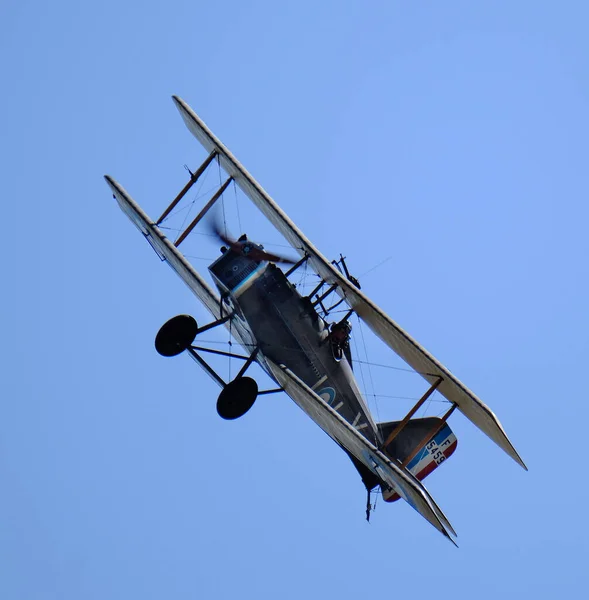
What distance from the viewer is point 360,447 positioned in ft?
65.8

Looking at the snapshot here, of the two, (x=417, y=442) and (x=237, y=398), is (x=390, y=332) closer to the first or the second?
(x=417, y=442)

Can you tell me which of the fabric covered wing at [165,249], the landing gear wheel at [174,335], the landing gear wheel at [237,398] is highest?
the fabric covered wing at [165,249]

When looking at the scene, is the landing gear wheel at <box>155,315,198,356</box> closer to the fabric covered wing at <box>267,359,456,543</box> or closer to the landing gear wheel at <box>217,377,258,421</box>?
the landing gear wheel at <box>217,377,258,421</box>

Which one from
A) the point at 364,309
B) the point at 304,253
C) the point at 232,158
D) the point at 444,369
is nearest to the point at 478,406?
the point at 444,369

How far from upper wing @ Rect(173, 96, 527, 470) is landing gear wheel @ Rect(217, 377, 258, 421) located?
2.05 m

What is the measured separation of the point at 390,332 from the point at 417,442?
2.33 metres

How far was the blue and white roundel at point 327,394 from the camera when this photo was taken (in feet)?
69.7

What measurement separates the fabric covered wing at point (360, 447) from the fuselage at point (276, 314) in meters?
0.37

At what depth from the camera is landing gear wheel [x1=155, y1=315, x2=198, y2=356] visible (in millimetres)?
21156

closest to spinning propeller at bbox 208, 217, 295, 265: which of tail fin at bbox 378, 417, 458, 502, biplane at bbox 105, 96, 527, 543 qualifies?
biplane at bbox 105, 96, 527, 543

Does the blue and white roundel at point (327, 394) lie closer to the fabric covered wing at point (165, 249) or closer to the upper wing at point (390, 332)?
the upper wing at point (390, 332)

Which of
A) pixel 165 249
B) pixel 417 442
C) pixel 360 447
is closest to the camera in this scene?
pixel 360 447

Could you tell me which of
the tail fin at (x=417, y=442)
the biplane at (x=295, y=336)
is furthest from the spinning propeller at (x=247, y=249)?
the tail fin at (x=417, y=442)

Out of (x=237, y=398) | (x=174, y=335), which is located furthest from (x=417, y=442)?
(x=174, y=335)
